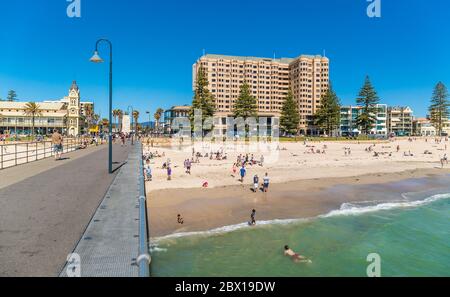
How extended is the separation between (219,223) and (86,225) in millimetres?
8082

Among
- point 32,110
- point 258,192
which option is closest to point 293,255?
point 258,192

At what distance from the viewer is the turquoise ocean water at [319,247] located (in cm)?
1015

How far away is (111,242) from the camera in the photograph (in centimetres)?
616

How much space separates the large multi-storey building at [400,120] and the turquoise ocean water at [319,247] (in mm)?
148233

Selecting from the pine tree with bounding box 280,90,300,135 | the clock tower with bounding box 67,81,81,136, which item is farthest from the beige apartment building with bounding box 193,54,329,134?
the clock tower with bounding box 67,81,81,136

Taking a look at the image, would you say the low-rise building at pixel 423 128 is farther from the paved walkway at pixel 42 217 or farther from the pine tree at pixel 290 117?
the paved walkway at pixel 42 217

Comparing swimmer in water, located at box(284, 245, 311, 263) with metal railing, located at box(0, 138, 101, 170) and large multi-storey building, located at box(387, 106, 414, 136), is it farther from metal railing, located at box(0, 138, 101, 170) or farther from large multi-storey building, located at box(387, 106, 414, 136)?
large multi-storey building, located at box(387, 106, 414, 136)

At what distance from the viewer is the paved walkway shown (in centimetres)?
526

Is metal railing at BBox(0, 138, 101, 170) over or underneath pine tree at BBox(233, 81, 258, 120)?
underneath

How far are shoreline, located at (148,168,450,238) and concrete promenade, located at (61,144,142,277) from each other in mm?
4167

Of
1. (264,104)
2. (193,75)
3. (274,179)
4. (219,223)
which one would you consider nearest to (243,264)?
(219,223)

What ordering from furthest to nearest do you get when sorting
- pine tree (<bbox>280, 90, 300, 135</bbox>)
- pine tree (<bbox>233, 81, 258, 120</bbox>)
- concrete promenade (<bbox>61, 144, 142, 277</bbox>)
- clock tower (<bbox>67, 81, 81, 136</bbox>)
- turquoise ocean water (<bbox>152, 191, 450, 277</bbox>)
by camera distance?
clock tower (<bbox>67, 81, 81, 136</bbox>) < pine tree (<bbox>280, 90, 300, 135</bbox>) < pine tree (<bbox>233, 81, 258, 120</bbox>) < turquoise ocean water (<bbox>152, 191, 450, 277</bbox>) < concrete promenade (<bbox>61, 144, 142, 277</bbox>)

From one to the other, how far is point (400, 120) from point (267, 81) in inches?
2898

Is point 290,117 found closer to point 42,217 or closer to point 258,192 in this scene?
point 258,192
